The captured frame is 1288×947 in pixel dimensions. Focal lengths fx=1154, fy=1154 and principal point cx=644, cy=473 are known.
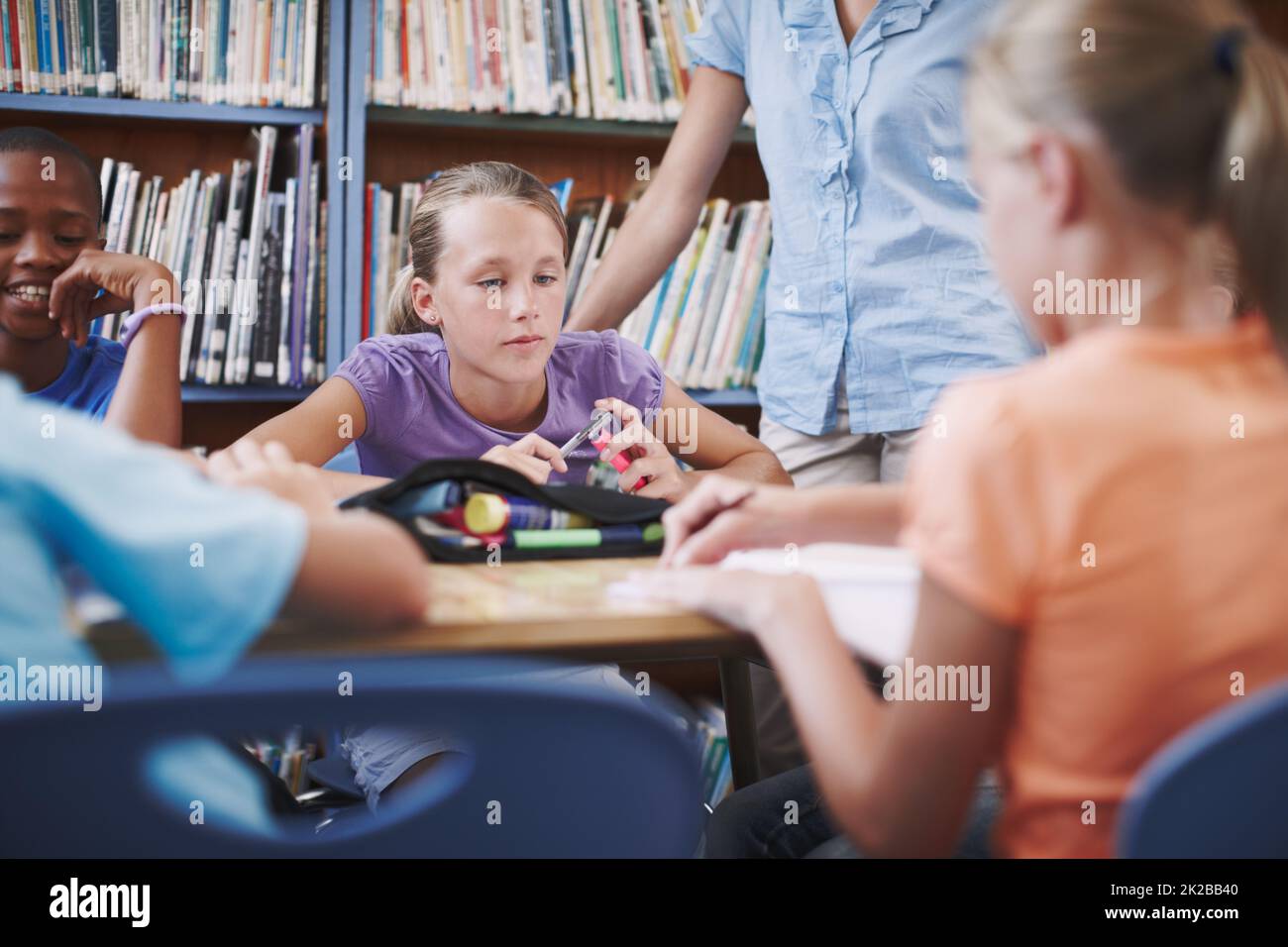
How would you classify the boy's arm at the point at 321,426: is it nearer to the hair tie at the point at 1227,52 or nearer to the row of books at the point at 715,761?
the hair tie at the point at 1227,52

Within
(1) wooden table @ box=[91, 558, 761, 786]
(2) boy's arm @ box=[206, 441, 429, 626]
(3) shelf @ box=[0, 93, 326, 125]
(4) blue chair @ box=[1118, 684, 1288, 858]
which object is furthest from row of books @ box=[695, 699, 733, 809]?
(4) blue chair @ box=[1118, 684, 1288, 858]

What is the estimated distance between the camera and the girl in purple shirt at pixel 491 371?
158cm

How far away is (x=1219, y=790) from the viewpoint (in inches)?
21.0

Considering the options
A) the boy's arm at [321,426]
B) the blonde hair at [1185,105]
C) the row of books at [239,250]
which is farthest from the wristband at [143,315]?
the blonde hair at [1185,105]

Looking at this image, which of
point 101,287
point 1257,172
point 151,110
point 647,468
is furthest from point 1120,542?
point 151,110

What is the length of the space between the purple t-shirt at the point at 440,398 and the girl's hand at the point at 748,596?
30.7 inches

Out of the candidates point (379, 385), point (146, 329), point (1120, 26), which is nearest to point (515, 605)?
point (1120, 26)

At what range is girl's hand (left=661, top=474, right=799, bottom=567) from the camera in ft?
2.98

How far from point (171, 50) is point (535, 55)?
0.66 meters

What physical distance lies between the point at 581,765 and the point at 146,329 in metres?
1.23

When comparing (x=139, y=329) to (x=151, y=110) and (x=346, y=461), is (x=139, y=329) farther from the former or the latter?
(x=151, y=110)

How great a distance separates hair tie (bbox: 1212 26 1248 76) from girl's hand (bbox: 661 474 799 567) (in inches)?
17.7

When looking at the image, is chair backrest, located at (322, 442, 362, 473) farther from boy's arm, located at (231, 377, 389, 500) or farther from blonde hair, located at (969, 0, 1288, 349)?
blonde hair, located at (969, 0, 1288, 349)
